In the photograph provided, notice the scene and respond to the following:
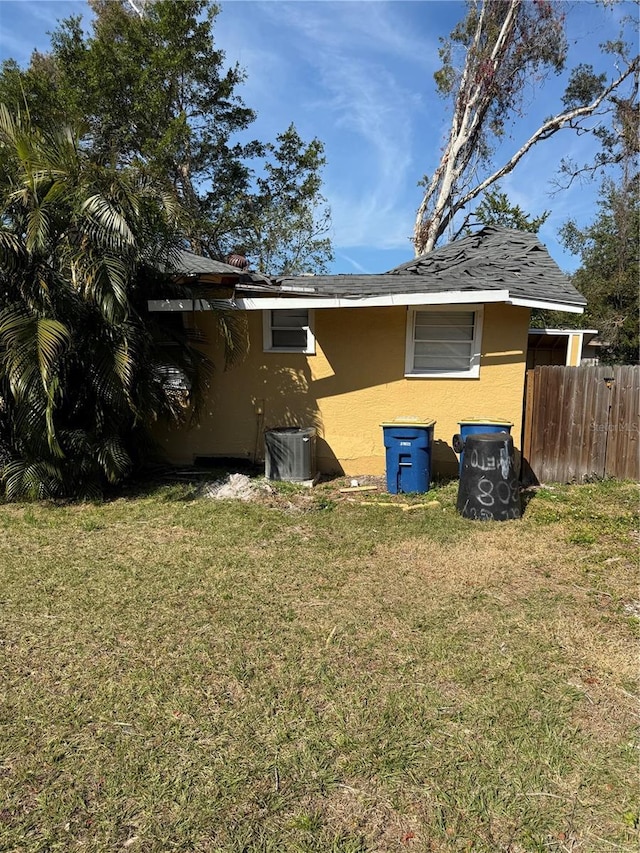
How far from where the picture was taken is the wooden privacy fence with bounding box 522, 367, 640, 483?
718 centimetres

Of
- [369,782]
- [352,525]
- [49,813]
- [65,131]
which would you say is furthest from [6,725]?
[65,131]

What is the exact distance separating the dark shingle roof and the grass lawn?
136 inches

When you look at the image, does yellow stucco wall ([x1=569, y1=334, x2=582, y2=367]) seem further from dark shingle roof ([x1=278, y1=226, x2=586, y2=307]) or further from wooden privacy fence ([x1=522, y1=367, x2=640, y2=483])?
wooden privacy fence ([x1=522, y1=367, x2=640, y2=483])

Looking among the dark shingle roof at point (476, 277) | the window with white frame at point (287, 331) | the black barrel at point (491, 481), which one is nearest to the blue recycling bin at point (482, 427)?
the black barrel at point (491, 481)

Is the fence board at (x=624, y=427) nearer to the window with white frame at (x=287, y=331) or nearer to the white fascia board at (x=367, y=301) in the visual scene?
the white fascia board at (x=367, y=301)

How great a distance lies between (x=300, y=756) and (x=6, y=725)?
152 centimetres

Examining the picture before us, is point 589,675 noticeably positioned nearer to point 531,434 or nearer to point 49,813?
point 49,813

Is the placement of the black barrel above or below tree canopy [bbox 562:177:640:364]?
below

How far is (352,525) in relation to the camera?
5.75 metres

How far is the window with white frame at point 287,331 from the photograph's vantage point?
788cm

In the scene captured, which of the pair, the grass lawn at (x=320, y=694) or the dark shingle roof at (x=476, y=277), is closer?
the grass lawn at (x=320, y=694)

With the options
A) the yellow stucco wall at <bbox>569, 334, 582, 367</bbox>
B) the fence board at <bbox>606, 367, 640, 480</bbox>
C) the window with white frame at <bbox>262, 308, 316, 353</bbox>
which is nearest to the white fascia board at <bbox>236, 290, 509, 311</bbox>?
the window with white frame at <bbox>262, 308, 316, 353</bbox>

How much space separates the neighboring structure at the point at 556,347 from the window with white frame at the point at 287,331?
16.1 feet

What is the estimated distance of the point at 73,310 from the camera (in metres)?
6.07
